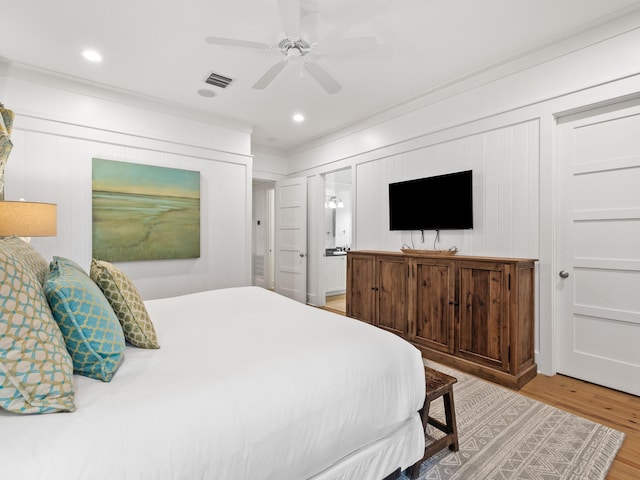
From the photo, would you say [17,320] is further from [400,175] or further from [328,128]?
[328,128]

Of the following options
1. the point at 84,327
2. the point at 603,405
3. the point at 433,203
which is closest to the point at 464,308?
the point at 603,405

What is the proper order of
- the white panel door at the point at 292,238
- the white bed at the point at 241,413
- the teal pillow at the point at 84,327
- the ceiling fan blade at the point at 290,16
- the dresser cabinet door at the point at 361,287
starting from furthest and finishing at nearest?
the white panel door at the point at 292,238 → the dresser cabinet door at the point at 361,287 → the ceiling fan blade at the point at 290,16 → the teal pillow at the point at 84,327 → the white bed at the point at 241,413

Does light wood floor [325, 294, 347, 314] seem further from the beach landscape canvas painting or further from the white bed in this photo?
the white bed

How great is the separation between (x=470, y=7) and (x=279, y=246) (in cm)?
443

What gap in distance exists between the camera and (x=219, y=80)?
3217mm

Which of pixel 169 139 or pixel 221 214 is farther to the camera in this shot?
pixel 221 214

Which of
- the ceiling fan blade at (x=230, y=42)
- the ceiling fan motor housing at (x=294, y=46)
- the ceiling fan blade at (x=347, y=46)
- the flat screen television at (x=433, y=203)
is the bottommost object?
the flat screen television at (x=433, y=203)

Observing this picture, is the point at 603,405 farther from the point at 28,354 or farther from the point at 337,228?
the point at 337,228

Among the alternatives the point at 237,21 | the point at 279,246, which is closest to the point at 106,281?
the point at 237,21

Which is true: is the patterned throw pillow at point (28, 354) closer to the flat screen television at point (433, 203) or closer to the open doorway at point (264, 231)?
the flat screen television at point (433, 203)

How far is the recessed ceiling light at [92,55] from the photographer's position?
272 cm

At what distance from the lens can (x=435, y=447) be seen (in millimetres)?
1623

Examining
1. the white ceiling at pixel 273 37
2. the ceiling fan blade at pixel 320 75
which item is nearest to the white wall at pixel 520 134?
the white ceiling at pixel 273 37

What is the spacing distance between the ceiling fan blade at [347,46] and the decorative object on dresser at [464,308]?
1.88m
